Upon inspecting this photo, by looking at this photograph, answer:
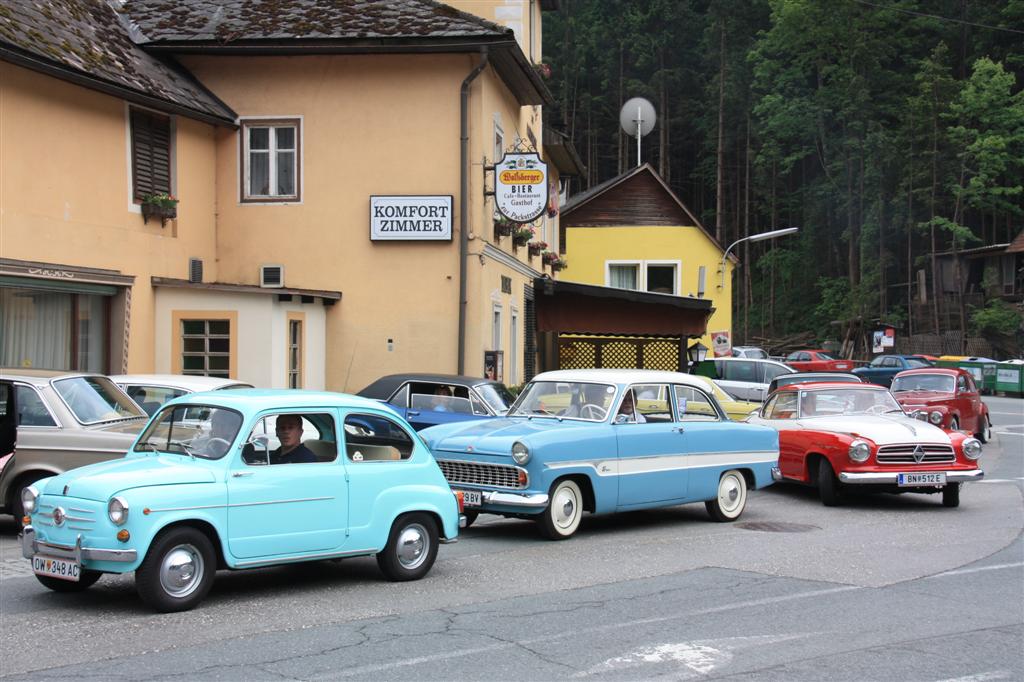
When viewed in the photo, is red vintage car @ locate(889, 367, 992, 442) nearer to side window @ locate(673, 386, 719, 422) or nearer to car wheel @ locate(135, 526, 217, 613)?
side window @ locate(673, 386, 719, 422)

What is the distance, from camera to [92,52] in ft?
59.7

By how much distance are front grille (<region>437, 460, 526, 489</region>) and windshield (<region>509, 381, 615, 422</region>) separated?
1.26m

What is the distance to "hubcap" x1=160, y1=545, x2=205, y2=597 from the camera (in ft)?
25.3

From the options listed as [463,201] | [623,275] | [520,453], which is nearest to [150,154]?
[463,201]

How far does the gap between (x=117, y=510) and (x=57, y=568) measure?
686mm

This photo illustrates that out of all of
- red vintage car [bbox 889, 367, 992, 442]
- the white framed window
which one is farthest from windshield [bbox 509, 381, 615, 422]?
red vintage car [bbox 889, 367, 992, 442]

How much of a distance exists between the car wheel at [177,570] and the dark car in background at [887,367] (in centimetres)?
2894

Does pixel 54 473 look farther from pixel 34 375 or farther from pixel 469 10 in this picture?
pixel 469 10

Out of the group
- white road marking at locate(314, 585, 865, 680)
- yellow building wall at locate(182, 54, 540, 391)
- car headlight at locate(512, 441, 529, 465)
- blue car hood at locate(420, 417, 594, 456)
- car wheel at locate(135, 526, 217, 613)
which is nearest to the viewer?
white road marking at locate(314, 585, 865, 680)

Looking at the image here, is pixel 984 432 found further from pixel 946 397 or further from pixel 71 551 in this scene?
pixel 71 551

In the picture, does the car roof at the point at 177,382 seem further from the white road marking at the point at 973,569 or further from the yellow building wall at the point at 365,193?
the white road marking at the point at 973,569

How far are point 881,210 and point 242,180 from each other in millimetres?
58010

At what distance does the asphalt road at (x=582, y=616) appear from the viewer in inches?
259

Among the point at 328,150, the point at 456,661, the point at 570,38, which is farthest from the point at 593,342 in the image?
the point at 570,38
